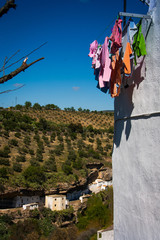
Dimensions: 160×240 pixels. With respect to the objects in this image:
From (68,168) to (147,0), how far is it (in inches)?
885

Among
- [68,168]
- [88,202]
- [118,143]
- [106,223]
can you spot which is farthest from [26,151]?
[118,143]

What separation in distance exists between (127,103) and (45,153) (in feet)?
82.9

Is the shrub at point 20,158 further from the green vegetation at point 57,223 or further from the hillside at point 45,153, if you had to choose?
the green vegetation at point 57,223

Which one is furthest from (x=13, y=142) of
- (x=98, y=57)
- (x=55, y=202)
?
(x=98, y=57)

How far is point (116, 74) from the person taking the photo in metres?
3.34

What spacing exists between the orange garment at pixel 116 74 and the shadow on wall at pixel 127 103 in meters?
0.16

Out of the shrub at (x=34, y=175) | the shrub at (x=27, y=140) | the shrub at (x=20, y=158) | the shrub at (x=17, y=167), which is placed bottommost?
the shrub at (x=34, y=175)

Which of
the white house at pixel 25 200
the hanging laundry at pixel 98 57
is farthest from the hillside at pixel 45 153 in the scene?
the hanging laundry at pixel 98 57

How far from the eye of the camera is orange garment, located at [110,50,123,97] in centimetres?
326

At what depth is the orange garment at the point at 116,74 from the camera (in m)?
3.26

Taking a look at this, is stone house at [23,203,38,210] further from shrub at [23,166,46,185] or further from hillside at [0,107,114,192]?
shrub at [23,166,46,185]

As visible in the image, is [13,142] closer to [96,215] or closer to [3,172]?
[3,172]

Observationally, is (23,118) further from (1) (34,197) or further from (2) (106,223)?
(2) (106,223)

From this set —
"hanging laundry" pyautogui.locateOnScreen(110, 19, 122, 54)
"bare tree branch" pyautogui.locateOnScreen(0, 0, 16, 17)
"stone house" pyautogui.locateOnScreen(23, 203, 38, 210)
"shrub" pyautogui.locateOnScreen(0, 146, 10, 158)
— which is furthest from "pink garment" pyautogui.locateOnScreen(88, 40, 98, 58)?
"shrub" pyautogui.locateOnScreen(0, 146, 10, 158)
